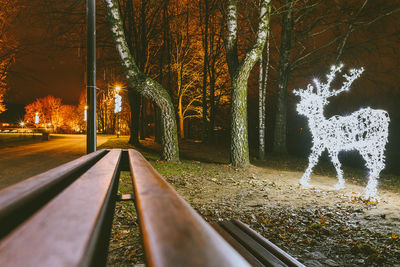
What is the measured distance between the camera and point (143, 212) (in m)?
0.75

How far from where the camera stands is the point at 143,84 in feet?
28.7

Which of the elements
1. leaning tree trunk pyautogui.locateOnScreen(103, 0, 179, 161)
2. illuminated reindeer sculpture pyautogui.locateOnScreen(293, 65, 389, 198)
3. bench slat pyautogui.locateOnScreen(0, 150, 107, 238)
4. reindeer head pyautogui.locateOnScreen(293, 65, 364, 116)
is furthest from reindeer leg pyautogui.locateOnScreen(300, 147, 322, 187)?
bench slat pyautogui.locateOnScreen(0, 150, 107, 238)

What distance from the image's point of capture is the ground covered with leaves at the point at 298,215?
2.95 m

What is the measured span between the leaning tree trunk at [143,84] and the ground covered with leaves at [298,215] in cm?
183

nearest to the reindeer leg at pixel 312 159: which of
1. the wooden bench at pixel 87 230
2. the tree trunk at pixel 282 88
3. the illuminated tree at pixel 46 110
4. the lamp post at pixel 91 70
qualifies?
the lamp post at pixel 91 70

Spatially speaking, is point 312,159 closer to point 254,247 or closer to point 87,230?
point 254,247

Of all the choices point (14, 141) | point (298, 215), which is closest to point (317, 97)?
point (298, 215)

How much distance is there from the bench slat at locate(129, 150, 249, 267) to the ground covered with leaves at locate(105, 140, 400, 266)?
90.1 inches

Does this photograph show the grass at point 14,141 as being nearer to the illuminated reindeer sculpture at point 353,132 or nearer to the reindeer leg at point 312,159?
the reindeer leg at point 312,159

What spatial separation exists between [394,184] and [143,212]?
8971 millimetres

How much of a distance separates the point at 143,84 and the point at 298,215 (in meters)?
6.73

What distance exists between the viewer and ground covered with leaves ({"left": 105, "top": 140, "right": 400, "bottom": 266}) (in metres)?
2.95

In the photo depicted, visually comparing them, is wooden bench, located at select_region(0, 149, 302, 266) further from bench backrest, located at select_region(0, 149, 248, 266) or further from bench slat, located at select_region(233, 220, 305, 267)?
bench slat, located at select_region(233, 220, 305, 267)

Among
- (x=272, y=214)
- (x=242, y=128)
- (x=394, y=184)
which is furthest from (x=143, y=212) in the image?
(x=394, y=184)
